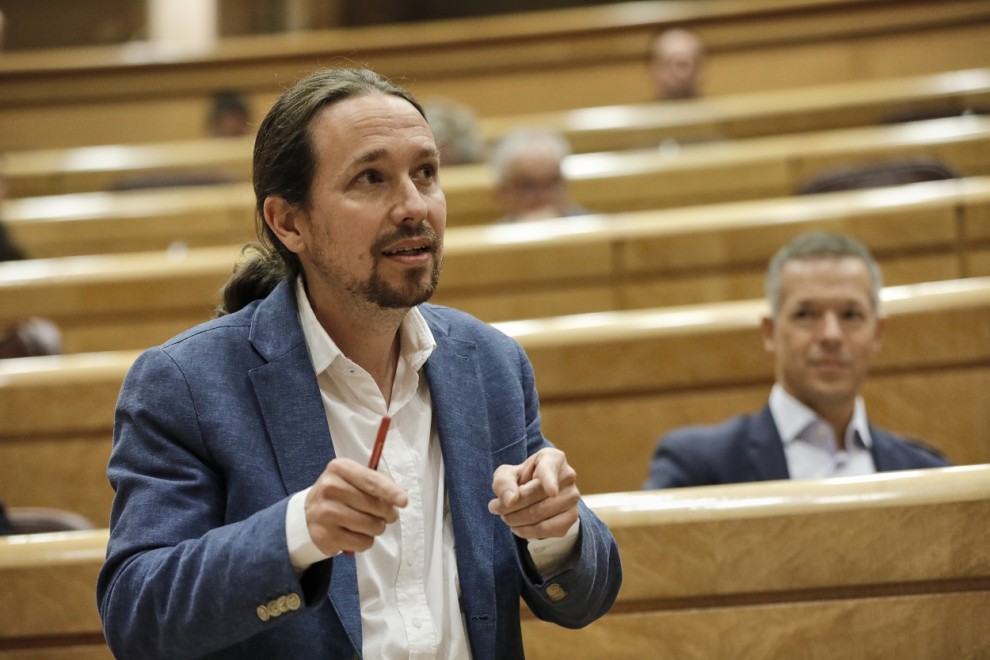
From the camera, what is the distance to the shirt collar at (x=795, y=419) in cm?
89

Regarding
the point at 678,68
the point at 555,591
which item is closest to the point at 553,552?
the point at 555,591

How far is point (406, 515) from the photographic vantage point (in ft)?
1.60

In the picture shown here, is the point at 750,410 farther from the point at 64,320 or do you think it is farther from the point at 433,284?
the point at 64,320

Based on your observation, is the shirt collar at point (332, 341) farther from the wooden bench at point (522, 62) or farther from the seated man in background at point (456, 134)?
the wooden bench at point (522, 62)

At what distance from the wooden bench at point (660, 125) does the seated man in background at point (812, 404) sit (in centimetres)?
99

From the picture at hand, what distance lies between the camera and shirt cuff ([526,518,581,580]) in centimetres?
48

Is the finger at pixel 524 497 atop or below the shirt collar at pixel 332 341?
below

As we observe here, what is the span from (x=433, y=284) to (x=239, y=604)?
0.17m

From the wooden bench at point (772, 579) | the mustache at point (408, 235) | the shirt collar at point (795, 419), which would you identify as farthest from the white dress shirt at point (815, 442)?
the mustache at point (408, 235)

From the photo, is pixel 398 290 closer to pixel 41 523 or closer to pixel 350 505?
pixel 350 505

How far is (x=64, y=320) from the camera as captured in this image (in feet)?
4.24

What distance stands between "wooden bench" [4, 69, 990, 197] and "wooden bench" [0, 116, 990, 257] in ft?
0.64

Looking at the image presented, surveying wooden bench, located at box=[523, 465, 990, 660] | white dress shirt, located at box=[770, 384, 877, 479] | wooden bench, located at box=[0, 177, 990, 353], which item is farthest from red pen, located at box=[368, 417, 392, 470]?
wooden bench, located at box=[0, 177, 990, 353]

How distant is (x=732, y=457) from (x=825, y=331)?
5.2 inches
